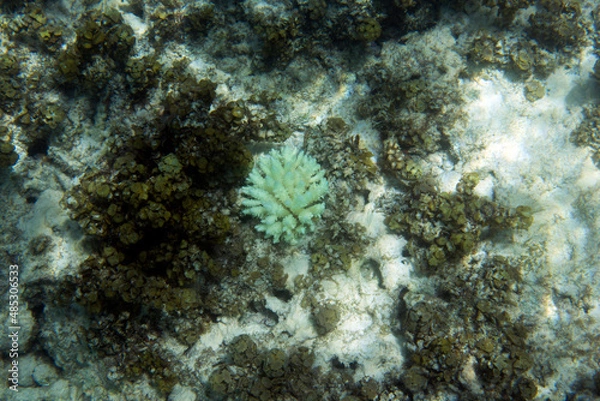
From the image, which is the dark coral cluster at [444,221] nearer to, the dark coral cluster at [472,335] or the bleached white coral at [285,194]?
the dark coral cluster at [472,335]

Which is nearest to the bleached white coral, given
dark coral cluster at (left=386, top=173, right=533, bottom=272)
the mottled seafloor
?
the mottled seafloor

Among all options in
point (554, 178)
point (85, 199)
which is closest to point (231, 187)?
point (85, 199)

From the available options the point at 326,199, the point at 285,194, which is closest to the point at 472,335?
the point at 326,199

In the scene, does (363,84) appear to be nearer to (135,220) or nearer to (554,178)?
(554,178)

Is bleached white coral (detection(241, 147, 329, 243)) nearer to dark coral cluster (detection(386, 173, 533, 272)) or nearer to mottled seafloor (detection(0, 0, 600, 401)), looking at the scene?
mottled seafloor (detection(0, 0, 600, 401))

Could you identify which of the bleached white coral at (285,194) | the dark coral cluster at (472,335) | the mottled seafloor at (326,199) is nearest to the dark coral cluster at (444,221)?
the mottled seafloor at (326,199)
